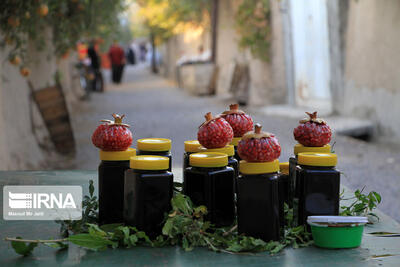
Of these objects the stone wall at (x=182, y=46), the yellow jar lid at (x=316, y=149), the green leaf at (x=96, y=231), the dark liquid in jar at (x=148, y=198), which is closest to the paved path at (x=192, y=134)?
the yellow jar lid at (x=316, y=149)

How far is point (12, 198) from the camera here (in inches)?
64.9

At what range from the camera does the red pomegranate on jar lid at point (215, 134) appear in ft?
4.52

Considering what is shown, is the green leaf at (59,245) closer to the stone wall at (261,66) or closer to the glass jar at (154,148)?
the glass jar at (154,148)

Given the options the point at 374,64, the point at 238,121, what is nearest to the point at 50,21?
the point at 374,64

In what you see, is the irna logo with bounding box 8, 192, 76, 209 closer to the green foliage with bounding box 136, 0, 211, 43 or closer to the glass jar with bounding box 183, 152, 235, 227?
the glass jar with bounding box 183, 152, 235, 227

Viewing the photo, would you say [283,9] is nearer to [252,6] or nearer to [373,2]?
[252,6]

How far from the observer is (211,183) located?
1294mm

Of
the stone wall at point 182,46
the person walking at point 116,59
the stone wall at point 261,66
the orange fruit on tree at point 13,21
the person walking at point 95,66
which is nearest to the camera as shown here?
the orange fruit on tree at point 13,21

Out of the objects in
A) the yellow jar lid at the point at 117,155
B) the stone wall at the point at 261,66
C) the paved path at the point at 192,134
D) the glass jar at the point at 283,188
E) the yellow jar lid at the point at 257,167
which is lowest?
the paved path at the point at 192,134

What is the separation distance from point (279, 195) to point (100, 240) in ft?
1.40

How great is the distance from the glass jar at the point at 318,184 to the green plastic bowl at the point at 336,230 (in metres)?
0.06

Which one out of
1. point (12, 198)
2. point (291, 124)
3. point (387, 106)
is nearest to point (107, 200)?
point (12, 198)

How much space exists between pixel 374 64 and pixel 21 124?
4.45m

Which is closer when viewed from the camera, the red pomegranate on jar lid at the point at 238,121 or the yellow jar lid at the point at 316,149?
the yellow jar lid at the point at 316,149
